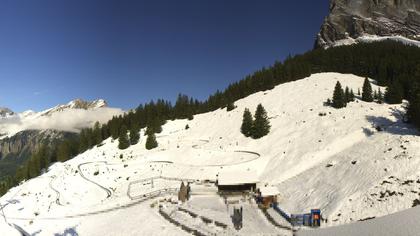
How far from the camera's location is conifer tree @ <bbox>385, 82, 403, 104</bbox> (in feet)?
273

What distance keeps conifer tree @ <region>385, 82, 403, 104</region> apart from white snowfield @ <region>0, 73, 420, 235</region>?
14.6ft

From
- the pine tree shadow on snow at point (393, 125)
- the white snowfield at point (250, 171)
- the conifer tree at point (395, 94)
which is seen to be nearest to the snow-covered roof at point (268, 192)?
the white snowfield at point (250, 171)

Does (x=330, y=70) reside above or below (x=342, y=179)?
above

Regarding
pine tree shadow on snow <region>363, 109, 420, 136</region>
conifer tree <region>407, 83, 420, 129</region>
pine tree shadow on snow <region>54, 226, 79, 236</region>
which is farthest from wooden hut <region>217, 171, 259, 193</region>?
conifer tree <region>407, 83, 420, 129</region>

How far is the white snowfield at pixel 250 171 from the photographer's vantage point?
35469 mm

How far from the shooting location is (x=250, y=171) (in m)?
54.5

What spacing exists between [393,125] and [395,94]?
101 ft

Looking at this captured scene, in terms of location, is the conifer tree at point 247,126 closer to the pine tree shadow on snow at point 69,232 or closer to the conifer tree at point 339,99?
the conifer tree at point 339,99

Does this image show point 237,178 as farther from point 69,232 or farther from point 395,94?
point 395,94

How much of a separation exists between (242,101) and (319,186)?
70.6 metres

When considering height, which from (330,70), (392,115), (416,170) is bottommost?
(416,170)

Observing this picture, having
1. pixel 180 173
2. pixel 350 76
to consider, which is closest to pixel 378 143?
pixel 180 173

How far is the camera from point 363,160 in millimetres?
44062

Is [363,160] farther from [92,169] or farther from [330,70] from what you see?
[330,70]
